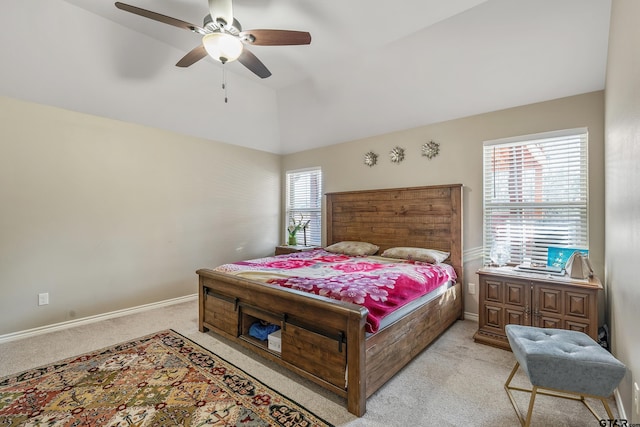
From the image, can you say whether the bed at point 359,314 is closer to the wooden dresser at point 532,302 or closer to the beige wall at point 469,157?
the beige wall at point 469,157

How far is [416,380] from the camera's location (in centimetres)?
225

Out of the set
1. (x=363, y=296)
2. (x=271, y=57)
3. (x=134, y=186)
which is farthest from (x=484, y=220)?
(x=134, y=186)

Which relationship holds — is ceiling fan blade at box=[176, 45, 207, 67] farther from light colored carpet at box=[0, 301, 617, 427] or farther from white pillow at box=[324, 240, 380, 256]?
white pillow at box=[324, 240, 380, 256]

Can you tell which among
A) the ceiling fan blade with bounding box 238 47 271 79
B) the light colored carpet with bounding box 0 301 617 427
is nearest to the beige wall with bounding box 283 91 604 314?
the light colored carpet with bounding box 0 301 617 427

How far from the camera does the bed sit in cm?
193

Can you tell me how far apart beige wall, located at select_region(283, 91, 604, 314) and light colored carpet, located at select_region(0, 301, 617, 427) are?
120 cm

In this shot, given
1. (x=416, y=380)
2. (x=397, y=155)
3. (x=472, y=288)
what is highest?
(x=397, y=155)

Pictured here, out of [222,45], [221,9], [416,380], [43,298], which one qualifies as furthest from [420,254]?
[43,298]

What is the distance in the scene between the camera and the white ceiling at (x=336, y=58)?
2.59m

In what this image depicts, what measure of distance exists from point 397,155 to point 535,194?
5.72 feet

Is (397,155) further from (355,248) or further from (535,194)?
(535,194)

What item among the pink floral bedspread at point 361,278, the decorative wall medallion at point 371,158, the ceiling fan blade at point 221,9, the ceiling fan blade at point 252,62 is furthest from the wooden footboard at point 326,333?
the decorative wall medallion at point 371,158

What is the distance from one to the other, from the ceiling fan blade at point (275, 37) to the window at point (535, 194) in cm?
254

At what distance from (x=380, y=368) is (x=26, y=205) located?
3.88 metres
